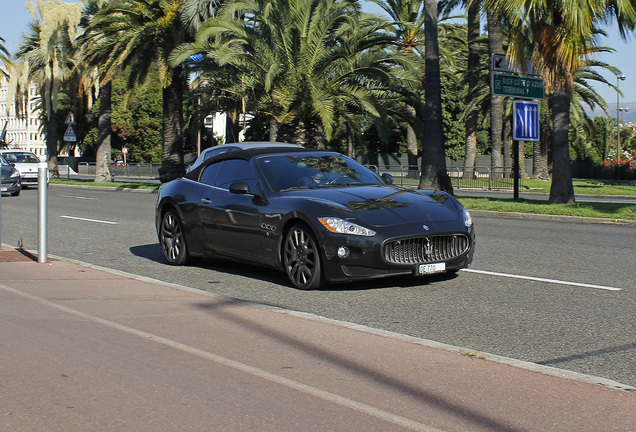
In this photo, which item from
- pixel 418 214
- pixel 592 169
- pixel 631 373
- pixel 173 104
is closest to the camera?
pixel 631 373

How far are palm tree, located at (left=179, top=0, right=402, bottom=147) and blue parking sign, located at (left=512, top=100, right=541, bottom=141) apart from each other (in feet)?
16.1

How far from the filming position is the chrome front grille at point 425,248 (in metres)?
7.99

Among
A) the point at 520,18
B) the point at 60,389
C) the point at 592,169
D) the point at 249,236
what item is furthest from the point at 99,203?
the point at 592,169

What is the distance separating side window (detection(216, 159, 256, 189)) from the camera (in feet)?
31.1

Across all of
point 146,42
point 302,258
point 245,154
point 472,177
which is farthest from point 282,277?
point 472,177

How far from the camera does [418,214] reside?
827 centimetres

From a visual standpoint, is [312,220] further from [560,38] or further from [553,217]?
[560,38]

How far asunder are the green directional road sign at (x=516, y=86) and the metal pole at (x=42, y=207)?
15.1m

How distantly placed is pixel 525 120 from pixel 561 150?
1.59 m

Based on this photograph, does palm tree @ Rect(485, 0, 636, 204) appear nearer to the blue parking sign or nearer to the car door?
the blue parking sign

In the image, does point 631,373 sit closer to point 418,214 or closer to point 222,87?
point 418,214

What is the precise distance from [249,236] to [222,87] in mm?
19759

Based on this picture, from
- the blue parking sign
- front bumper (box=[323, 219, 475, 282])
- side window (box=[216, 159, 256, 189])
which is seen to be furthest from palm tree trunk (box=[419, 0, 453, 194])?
front bumper (box=[323, 219, 475, 282])

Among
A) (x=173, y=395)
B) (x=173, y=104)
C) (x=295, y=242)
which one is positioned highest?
(x=173, y=104)
